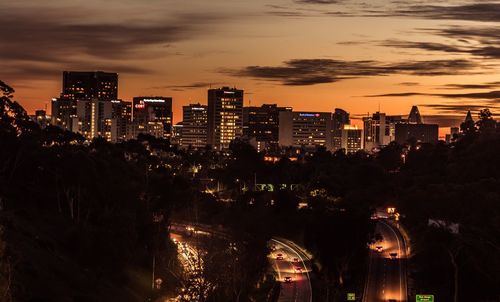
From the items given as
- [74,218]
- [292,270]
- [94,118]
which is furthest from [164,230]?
[94,118]

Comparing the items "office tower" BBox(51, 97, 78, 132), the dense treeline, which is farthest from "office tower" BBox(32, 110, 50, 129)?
the dense treeline

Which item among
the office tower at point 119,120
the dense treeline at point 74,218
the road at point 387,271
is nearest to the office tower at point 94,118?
the office tower at point 119,120

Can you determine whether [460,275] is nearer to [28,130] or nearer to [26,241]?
[26,241]

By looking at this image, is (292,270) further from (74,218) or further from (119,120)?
(119,120)

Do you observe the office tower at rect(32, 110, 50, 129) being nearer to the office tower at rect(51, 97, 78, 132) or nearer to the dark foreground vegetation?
the office tower at rect(51, 97, 78, 132)

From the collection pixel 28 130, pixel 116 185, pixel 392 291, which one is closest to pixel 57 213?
pixel 116 185

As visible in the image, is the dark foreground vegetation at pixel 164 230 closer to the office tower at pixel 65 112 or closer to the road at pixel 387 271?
the road at pixel 387 271
